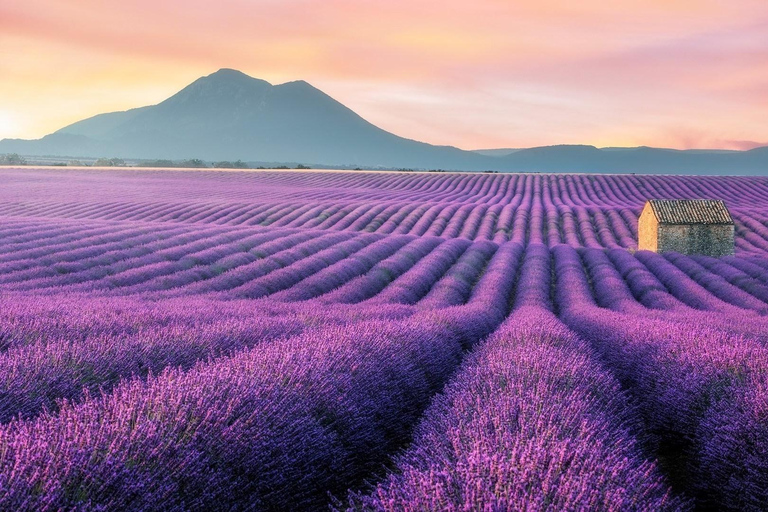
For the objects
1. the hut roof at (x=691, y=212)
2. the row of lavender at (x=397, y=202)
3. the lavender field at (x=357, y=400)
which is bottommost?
the row of lavender at (x=397, y=202)

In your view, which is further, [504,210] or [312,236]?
[504,210]

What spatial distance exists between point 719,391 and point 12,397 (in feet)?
15.7

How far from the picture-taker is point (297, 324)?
7.24m

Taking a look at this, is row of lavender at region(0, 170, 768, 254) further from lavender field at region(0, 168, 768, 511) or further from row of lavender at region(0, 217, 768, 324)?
lavender field at region(0, 168, 768, 511)

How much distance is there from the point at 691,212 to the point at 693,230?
88cm

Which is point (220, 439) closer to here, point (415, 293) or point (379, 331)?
point (379, 331)

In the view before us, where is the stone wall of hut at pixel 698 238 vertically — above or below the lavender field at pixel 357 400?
below

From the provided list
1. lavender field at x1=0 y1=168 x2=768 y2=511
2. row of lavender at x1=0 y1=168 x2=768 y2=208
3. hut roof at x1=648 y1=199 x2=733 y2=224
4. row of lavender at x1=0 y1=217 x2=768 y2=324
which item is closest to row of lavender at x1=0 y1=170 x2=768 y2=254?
row of lavender at x1=0 y1=168 x2=768 y2=208

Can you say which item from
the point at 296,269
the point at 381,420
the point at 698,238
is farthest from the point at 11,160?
the point at 381,420

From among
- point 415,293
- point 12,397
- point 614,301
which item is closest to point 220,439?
point 12,397

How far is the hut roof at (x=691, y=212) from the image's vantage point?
2589 cm

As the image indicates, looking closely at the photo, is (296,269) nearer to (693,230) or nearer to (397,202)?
(693,230)

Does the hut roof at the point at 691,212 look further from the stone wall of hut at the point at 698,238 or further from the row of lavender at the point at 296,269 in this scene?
the row of lavender at the point at 296,269

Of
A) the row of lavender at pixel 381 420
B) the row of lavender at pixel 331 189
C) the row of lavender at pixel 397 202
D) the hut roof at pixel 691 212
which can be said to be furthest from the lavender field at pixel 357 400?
the row of lavender at pixel 331 189
